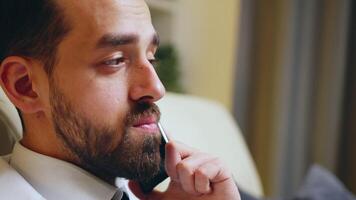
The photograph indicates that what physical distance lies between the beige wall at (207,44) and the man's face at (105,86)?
132cm

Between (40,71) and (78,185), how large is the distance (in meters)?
0.15

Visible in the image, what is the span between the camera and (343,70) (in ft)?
6.61

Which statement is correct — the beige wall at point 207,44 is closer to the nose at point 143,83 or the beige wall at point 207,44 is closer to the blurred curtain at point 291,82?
the blurred curtain at point 291,82

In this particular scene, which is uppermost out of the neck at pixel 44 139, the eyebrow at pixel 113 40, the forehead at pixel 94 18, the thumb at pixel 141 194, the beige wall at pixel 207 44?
the forehead at pixel 94 18

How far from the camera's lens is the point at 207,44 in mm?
2021

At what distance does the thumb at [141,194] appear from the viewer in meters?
0.69

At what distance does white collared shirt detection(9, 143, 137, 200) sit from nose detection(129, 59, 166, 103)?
0.12 metres

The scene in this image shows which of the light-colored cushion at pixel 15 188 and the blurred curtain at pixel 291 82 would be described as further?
the blurred curtain at pixel 291 82

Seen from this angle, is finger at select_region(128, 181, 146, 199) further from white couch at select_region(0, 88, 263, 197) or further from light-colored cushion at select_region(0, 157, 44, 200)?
white couch at select_region(0, 88, 263, 197)

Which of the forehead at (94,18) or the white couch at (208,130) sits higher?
the forehead at (94,18)

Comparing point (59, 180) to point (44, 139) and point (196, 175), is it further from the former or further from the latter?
point (196, 175)

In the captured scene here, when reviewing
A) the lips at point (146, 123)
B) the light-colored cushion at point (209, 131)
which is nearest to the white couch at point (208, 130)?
the light-colored cushion at point (209, 131)

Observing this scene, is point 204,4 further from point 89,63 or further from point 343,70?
point 89,63

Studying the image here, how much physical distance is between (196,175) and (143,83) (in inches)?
6.0
